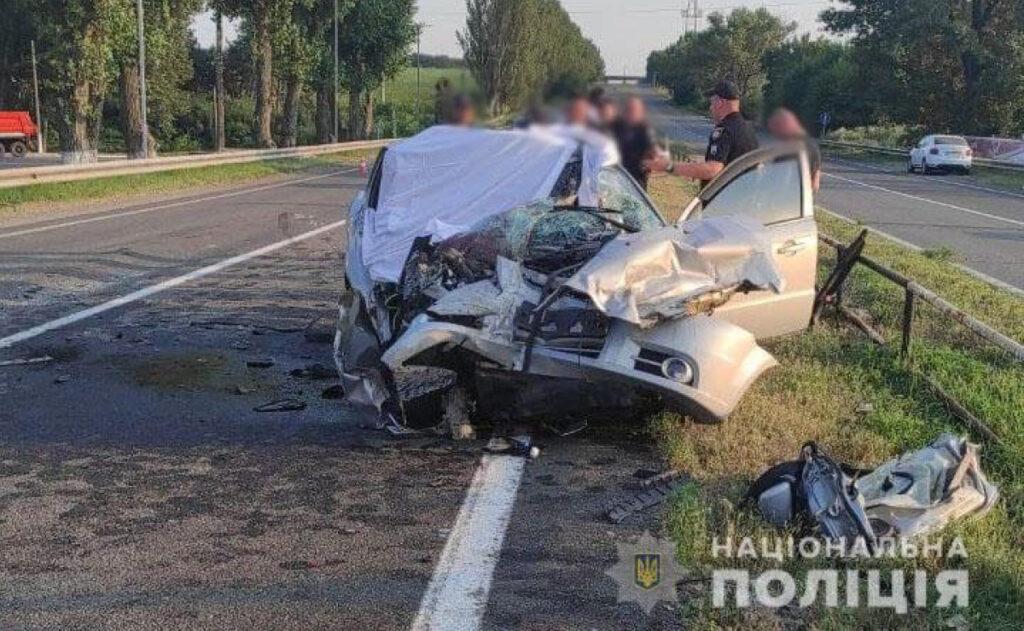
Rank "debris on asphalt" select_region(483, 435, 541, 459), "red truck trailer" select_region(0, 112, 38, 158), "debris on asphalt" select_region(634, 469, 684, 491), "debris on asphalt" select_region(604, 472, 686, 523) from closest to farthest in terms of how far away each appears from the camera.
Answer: "debris on asphalt" select_region(604, 472, 686, 523) < "debris on asphalt" select_region(634, 469, 684, 491) < "debris on asphalt" select_region(483, 435, 541, 459) < "red truck trailer" select_region(0, 112, 38, 158)

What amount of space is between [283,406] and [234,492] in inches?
57.8

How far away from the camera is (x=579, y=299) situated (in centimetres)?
498

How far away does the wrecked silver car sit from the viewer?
4.71 m

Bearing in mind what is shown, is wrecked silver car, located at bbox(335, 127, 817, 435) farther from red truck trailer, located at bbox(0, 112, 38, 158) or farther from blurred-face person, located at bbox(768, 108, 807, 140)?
red truck trailer, located at bbox(0, 112, 38, 158)

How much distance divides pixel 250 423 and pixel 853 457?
3.27 metres

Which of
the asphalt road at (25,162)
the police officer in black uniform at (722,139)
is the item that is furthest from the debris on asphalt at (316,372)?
the asphalt road at (25,162)

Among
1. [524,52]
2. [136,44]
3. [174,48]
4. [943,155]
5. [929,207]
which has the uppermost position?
[174,48]

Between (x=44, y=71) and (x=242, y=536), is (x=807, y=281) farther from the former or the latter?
(x=44, y=71)

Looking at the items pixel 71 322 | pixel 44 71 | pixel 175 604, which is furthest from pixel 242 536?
pixel 44 71

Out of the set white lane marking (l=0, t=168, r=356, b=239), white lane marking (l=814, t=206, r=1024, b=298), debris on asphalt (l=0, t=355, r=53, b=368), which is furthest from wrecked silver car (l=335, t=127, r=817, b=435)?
white lane marking (l=0, t=168, r=356, b=239)

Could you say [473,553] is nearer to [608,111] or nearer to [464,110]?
[464,110]

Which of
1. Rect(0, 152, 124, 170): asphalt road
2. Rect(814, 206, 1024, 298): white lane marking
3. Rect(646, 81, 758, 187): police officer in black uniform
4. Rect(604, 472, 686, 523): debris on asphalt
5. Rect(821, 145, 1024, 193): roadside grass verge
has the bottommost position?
Rect(604, 472, 686, 523): debris on asphalt

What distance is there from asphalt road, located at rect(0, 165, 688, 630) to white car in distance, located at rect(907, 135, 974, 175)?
27.6 m

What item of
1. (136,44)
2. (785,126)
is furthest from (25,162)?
(785,126)
